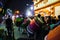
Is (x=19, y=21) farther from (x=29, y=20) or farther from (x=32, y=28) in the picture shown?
(x=32, y=28)

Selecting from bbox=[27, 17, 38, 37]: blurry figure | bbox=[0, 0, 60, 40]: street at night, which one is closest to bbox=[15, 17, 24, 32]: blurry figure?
bbox=[0, 0, 60, 40]: street at night

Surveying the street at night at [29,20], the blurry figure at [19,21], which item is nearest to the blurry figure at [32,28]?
the street at night at [29,20]

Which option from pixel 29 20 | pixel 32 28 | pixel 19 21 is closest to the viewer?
pixel 32 28

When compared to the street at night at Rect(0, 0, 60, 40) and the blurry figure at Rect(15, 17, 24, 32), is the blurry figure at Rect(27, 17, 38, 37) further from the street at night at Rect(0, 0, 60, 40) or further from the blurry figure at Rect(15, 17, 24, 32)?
the blurry figure at Rect(15, 17, 24, 32)

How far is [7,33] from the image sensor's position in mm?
2484

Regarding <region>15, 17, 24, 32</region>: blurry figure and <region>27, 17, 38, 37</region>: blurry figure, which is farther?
<region>15, 17, 24, 32</region>: blurry figure

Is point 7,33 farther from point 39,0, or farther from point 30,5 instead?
point 39,0

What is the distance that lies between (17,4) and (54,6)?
1255 mm

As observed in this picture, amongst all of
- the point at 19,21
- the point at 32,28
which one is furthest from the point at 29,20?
the point at 32,28

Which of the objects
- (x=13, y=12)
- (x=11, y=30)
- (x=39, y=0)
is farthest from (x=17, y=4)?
(x=11, y=30)

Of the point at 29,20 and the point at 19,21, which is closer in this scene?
the point at 29,20

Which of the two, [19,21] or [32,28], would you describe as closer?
[32,28]

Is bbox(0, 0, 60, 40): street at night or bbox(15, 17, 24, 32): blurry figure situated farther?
bbox(15, 17, 24, 32): blurry figure

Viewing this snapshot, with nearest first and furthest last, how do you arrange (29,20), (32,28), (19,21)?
(32,28), (29,20), (19,21)
